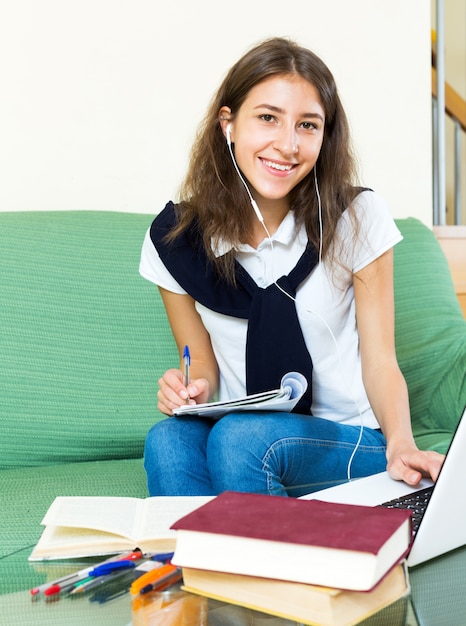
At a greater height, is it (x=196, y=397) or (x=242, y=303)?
(x=242, y=303)

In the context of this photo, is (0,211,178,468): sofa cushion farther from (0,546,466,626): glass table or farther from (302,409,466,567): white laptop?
(302,409,466,567): white laptop

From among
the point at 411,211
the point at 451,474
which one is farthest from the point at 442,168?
the point at 451,474

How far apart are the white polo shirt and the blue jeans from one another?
0.40ft

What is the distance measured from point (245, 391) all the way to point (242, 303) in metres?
0.17

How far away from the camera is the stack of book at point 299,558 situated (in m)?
0.58

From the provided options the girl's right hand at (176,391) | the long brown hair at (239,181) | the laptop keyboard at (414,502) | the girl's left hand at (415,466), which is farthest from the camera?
the long brown hair at (239,181)

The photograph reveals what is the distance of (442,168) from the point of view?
2.70 meters

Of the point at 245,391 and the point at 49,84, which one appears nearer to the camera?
the point at 245,391

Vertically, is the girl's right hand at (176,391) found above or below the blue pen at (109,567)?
above

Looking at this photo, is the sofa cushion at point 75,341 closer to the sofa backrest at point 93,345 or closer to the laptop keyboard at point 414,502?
the sofa backrest at point 93,345

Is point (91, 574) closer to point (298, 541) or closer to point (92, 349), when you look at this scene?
point (298, 541)

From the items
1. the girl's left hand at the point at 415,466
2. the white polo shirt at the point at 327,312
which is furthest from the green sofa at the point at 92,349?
the girl's left hand at the point at 415,466

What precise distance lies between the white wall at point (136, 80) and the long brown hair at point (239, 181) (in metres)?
0.58

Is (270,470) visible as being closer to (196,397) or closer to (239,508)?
(196,397)
